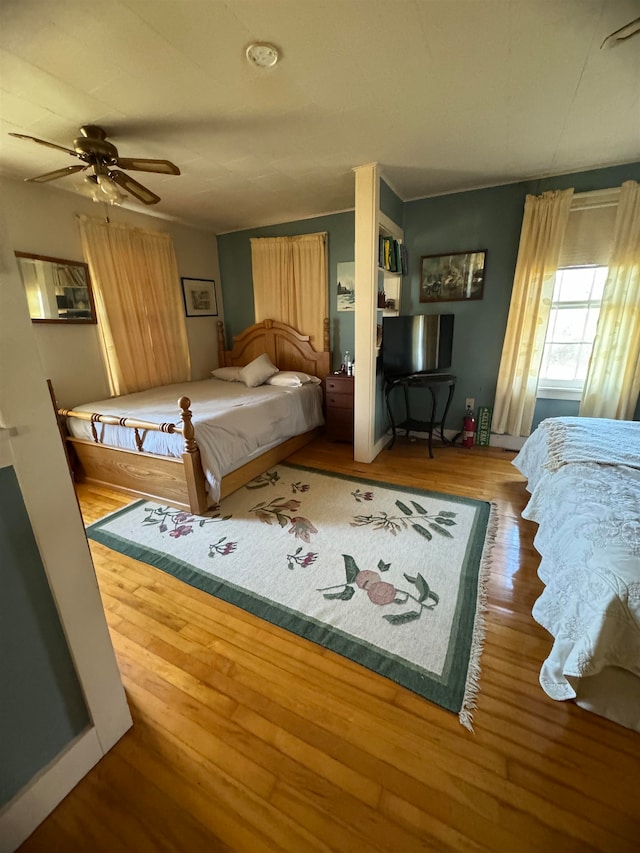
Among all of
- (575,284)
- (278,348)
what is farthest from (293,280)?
(575,284)

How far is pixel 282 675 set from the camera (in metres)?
1.40

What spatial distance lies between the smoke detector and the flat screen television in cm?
210

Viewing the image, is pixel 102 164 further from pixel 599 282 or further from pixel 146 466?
pixel 599 282

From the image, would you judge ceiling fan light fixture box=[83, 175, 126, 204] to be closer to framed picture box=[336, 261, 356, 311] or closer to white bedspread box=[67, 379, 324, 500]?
white bedspread box=[67, 379, 324, 500]

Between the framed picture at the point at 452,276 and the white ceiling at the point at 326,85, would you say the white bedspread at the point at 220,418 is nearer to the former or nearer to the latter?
the framed picture at the point at 452,276

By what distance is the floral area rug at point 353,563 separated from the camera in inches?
58.6

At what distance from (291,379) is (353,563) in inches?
92.6

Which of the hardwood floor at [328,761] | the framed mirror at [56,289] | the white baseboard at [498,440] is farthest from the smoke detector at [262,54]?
the white baseboard at [498,440]

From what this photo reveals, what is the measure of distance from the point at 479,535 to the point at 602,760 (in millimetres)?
1200

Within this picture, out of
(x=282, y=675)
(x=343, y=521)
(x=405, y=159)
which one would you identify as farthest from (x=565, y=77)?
(x=282, y=675)

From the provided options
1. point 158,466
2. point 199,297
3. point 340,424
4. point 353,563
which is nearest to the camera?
point 353,563

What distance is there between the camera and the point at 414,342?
3463mm

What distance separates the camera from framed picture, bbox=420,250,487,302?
11.3ft

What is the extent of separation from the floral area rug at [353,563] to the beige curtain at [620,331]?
172 cm
